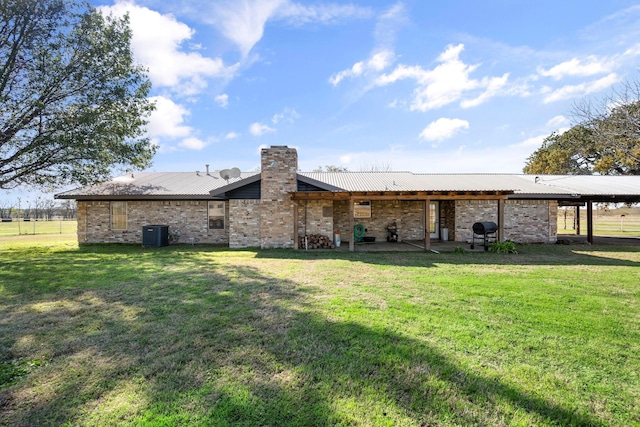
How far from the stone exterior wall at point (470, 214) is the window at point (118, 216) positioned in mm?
16912

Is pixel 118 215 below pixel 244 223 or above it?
above

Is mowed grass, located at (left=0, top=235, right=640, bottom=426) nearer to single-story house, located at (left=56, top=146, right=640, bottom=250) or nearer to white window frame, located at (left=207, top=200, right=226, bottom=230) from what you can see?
single-story house, located at (left=56, top=146, right=640, bottom=250)

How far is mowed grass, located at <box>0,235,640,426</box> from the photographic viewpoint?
2367 mm

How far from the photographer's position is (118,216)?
567 inches

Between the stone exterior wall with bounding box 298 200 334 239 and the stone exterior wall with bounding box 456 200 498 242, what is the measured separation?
682cm

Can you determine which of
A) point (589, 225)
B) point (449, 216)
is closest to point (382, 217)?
point (449, 216)

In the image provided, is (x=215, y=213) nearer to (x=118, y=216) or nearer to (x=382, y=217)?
(x=118, y=216)


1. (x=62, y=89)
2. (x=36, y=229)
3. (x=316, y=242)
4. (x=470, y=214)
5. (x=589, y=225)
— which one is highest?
(x=62, y=89)

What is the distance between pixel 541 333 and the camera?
3.80 metres

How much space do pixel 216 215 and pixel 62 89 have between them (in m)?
8.14

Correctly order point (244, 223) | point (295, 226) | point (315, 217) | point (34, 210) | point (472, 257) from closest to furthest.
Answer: point (472, 257) → point (295, 226) → point (244, 223) → point (315, 217) → point (34, 210)

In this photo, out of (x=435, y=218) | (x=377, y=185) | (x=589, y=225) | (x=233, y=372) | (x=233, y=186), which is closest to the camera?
(x=233, y=372)

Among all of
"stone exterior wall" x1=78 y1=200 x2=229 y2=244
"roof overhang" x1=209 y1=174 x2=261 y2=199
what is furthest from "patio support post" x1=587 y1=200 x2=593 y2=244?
"stone exterior wall" x1=78 y1=200 x2=229 y2=244

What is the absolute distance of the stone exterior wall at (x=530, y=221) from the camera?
14.5 metres
